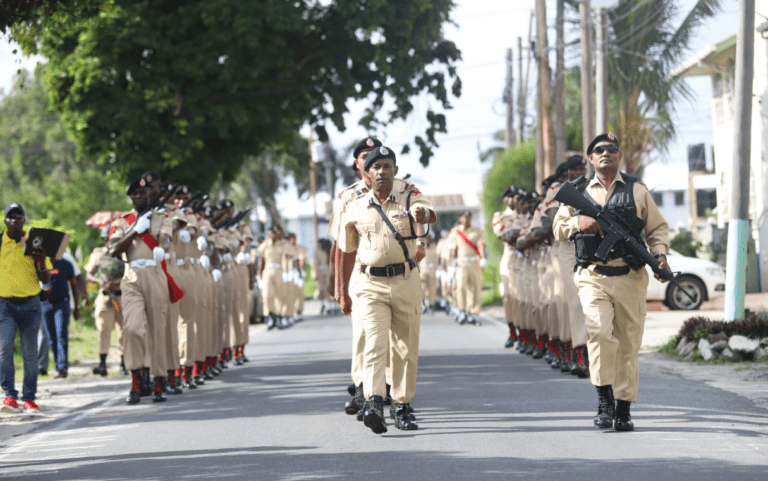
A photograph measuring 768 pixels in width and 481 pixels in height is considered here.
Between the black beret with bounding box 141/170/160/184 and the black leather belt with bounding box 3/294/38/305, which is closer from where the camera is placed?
the black leather belt with bounding box 3/294/38/305

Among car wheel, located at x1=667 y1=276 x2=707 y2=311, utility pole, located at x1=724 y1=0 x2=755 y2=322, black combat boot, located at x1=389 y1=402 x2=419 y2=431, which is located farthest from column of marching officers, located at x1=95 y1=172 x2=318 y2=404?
car wheel, located at x1=667 y1=276 x2=707 y2=311

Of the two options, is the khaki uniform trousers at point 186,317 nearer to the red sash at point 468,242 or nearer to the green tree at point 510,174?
the red sash at point 468,242

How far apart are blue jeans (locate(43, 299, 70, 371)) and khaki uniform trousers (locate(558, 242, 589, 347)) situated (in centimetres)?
692

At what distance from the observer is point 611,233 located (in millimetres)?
7918

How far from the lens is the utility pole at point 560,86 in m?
22.2

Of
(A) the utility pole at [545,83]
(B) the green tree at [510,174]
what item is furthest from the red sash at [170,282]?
(B) the green tree at [510,174]

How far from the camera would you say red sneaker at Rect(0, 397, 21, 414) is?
10609mm

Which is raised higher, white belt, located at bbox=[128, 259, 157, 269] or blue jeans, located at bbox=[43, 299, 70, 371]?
white belt, located at bbox=[128, 259, 157, 269]

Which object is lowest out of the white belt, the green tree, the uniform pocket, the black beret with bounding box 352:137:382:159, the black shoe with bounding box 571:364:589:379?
the black shoe with bounding box 571:364:589:379

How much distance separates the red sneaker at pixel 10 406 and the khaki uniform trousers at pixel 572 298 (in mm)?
5894

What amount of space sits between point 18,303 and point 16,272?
32 centimetres

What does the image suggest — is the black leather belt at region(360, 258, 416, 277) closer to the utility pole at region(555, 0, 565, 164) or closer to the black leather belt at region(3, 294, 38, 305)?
the black leather belt at region(3, 294, 38, 305)

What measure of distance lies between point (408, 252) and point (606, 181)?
5.33 ft

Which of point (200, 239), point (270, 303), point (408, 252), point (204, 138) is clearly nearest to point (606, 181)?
point (408, 252)
